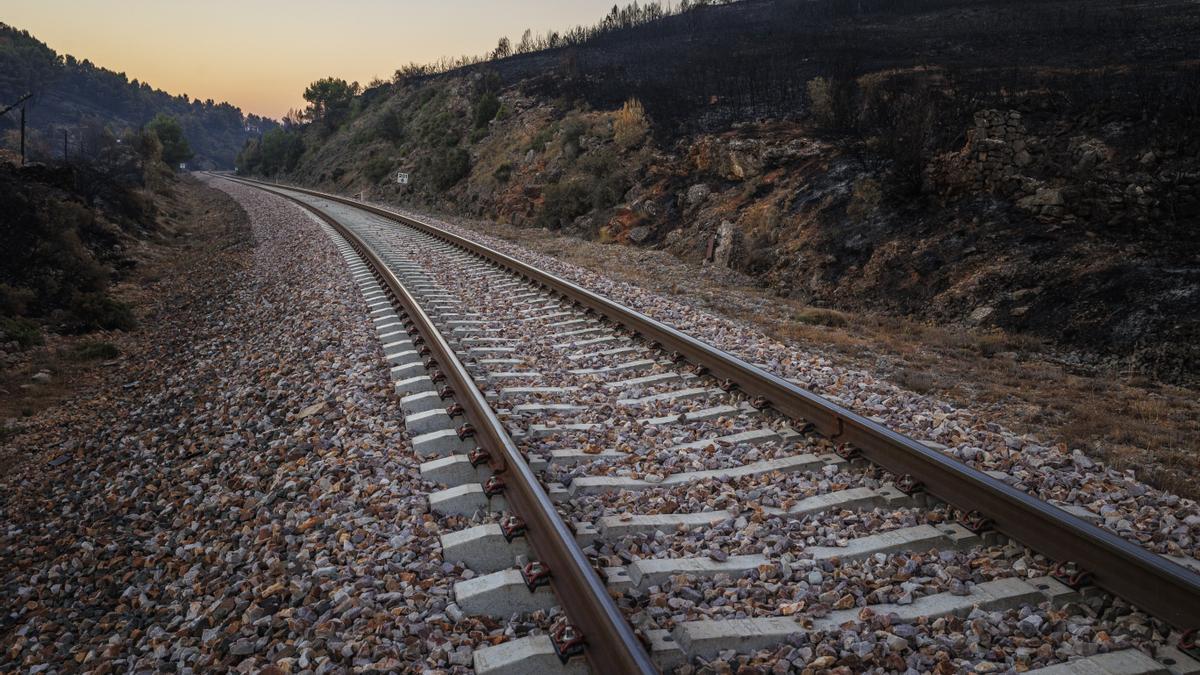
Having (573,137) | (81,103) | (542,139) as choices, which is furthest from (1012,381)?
(81,103)

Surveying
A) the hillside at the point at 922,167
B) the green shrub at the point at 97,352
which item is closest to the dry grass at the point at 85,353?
the green shrub at the point at 97,352

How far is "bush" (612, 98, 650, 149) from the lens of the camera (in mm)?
20875

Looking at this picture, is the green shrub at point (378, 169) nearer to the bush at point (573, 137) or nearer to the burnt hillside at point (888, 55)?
the burnt hillside at point (888, 55)

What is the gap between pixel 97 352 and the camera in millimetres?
9969

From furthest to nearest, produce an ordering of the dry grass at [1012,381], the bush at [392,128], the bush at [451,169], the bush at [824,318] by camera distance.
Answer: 1. the bush at [392,128]
2. the bush at [451,169]
3. the bush at [824,318]
4. the dry grass at [1012,381]

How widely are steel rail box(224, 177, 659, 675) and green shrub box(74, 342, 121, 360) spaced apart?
723 centimetres

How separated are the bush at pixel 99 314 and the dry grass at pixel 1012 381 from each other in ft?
30.2

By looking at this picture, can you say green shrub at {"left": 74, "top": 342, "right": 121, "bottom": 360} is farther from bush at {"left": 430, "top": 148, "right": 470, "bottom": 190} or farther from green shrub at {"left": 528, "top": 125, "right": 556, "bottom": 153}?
bush at {"left": 430, "top": 148, "right": 470, "bottom": 190}

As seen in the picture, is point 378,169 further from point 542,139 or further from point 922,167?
point 922,167

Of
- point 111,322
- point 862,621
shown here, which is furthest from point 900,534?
point 111,322

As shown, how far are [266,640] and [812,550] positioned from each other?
2841 mm

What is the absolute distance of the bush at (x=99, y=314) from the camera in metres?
11.4

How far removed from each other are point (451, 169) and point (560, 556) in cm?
2904

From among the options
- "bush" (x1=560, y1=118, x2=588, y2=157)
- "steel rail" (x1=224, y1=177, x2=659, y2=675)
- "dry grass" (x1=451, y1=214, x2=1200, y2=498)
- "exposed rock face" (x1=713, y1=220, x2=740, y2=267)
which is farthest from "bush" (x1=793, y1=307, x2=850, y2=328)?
"bush" (x1=560, y1=118, x2=588, y2=157)
